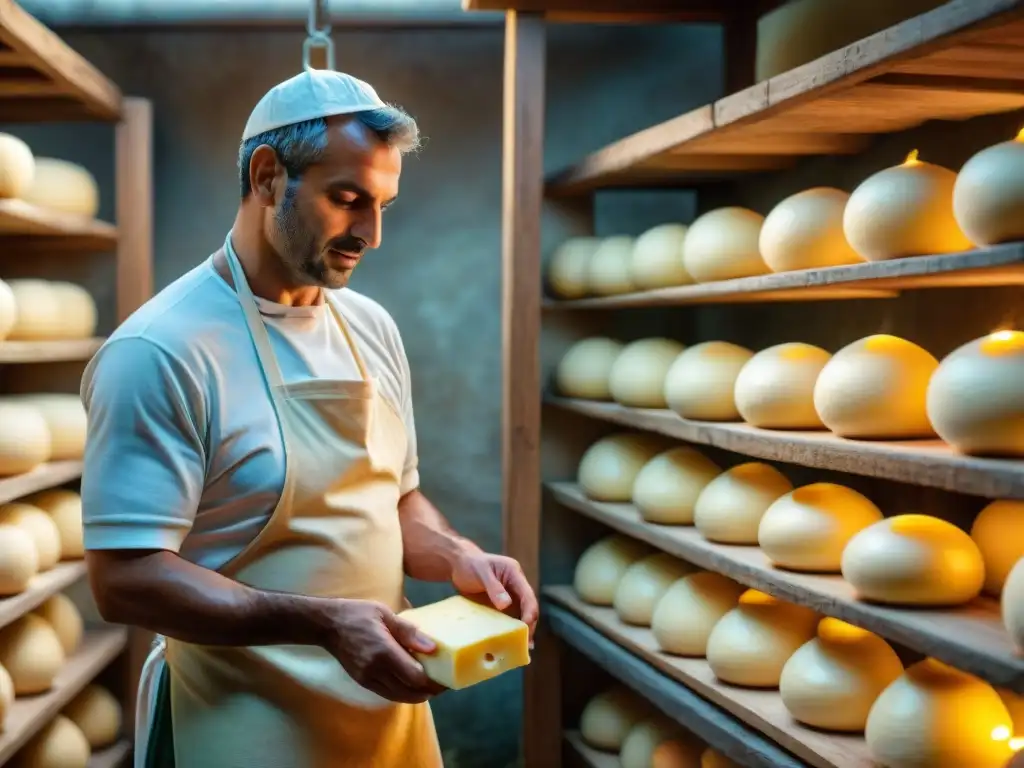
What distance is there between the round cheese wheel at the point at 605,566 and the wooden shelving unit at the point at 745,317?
6cm

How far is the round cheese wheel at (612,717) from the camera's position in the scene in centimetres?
304

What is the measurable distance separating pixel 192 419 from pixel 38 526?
1404 mm

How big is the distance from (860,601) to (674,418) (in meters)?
0.76

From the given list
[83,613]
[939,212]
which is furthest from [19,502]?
[939,212]

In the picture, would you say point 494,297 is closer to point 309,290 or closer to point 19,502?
point 19,502

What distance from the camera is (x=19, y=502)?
298 centimetres

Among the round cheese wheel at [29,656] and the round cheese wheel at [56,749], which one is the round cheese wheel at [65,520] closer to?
the round cheese wheel at [29,656]

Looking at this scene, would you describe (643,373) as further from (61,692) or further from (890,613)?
(61,692)

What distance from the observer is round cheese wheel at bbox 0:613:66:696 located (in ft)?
8.64

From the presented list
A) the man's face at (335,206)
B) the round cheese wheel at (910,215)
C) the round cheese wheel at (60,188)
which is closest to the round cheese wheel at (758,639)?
the round cheese wheel at (910,215)

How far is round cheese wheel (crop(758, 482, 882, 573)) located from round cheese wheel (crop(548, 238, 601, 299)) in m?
1.07

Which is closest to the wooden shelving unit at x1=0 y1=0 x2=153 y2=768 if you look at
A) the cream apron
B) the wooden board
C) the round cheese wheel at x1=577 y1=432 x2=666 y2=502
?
the cream apron

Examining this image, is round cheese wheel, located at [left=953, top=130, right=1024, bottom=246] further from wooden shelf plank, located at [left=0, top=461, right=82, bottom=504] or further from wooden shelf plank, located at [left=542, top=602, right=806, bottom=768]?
wooden shelf plank, located at [left=0, top=461, right=82, bottom=504]

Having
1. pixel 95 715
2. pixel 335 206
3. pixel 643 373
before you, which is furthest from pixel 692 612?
pixel 95 715
